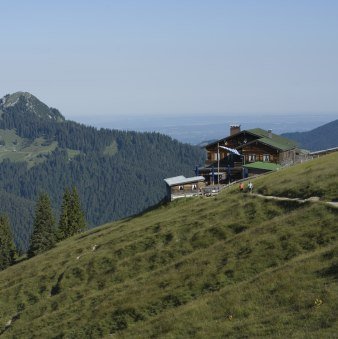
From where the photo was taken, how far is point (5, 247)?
365 feet

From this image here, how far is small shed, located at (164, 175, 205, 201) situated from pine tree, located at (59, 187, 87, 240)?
126 feet

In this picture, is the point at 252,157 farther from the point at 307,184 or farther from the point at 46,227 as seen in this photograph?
the point at 307,184

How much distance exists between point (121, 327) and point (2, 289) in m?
28.1

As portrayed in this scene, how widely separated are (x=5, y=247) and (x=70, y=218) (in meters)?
14.8

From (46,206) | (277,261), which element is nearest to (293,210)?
(277,261)

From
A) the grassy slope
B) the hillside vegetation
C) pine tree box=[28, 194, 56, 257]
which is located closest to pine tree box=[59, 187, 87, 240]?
pine tree box=[28, 194, 56, 257]

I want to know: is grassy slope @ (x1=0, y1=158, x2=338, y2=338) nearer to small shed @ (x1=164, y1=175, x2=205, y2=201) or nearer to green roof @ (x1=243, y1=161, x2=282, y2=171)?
small shed @ (x1=164, y1=175, x2=205, y2=201)

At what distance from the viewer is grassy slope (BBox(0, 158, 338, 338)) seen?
27.9m

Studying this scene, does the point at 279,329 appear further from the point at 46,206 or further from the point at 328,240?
the point at 46,206

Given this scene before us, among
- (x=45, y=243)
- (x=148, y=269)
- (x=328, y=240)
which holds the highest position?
(x=328, y=240)

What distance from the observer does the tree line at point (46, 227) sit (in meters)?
98.3

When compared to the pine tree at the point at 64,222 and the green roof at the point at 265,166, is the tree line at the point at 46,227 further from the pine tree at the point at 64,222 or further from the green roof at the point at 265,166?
the green roof at the point at 265,166

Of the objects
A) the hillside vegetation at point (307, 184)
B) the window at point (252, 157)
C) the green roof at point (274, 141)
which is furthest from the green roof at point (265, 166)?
the hillside vegetation at point (307, 184)

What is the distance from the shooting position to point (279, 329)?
2466cm
